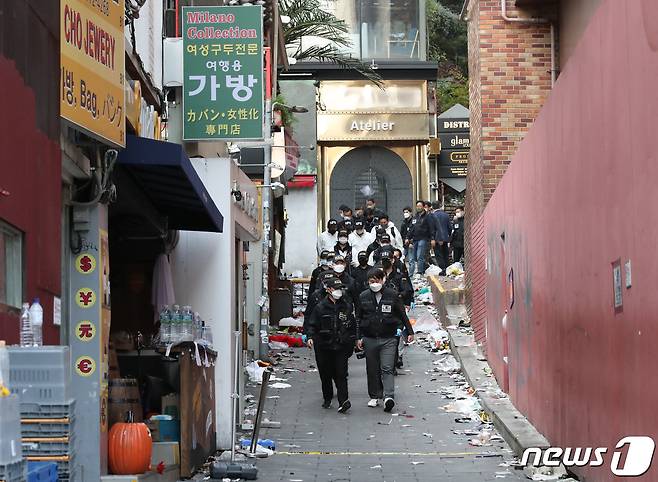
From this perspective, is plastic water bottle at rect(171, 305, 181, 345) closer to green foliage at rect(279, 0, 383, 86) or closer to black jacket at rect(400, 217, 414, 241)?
green foliage at rect(279, 0, 383, 86)

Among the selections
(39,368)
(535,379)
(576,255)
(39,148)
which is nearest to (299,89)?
(535,379)

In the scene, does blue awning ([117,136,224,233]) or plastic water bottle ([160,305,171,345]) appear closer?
blue awning ([117,136,224,233])

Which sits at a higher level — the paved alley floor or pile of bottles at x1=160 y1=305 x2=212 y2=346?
pile of bottles at x1=160 y1=305 x2=212 y2=346

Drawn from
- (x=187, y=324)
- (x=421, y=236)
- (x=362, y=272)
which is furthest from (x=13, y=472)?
(x=421, y=236)

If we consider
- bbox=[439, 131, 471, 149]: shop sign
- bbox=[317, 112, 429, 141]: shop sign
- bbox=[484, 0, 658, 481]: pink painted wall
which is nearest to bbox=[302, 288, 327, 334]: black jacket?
bbox=[484, 0, 658, 481]: pink painted wall

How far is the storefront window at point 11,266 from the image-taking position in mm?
8664

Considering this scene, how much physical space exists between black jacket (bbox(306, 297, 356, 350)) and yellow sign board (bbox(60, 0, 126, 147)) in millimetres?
7584

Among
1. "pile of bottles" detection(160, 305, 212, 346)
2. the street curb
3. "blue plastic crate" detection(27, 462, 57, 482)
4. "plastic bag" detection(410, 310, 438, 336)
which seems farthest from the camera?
"plastic bag" detection(410, 310, 438, 336)

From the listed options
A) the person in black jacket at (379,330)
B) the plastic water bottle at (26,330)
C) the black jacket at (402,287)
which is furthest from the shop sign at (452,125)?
the plastic water bottle at (26,330)

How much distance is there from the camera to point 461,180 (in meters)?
45.8

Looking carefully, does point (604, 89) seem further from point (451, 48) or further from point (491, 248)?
point (451, 48)

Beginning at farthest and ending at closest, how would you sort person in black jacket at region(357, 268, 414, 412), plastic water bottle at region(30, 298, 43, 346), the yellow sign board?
person in black jacket at region(357, 268, 414, 412), the yellow sign board, plastic water bottle at region(30, 298, 43, 346)

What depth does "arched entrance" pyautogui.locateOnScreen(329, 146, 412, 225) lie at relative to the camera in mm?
45281

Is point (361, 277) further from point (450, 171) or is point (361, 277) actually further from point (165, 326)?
point (450, 171)
